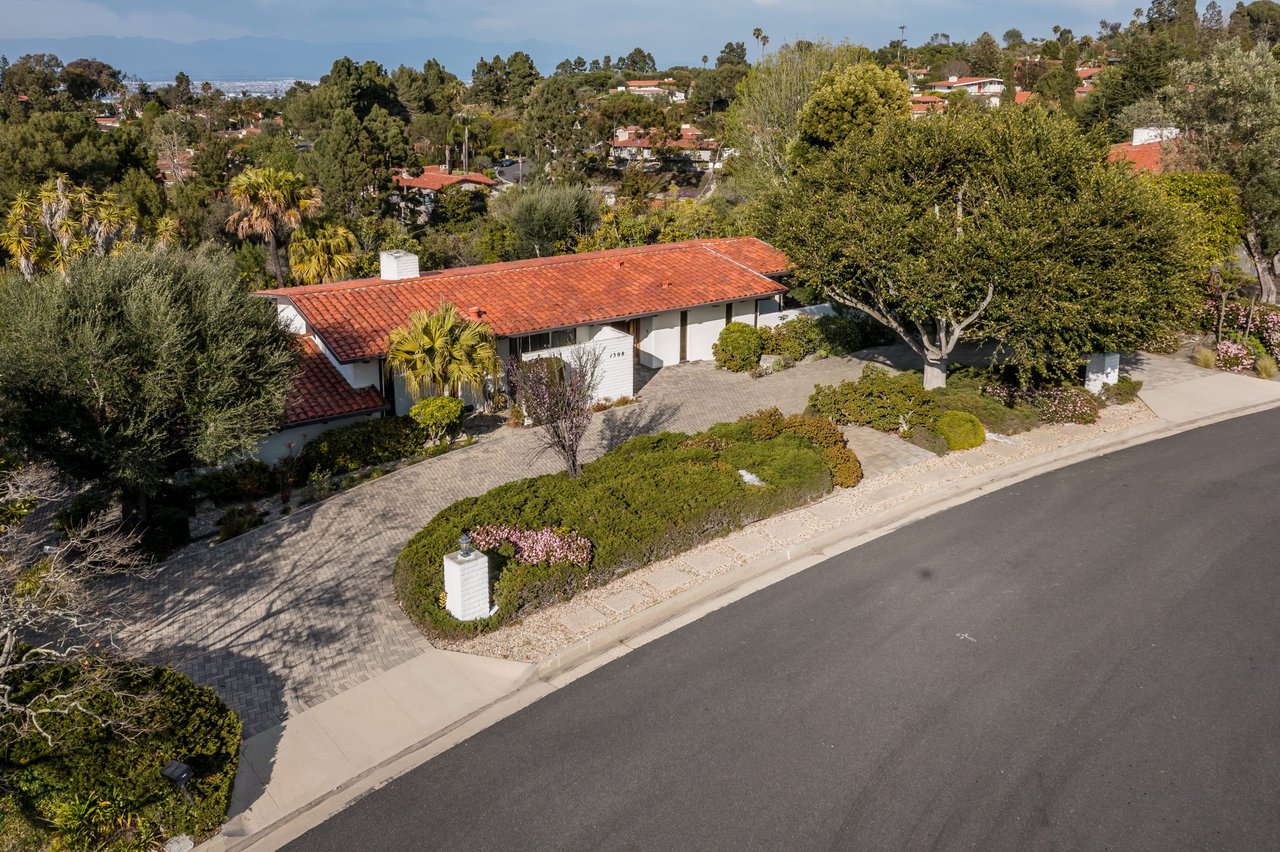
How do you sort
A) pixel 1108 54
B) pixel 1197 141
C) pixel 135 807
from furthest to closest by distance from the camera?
1. pixel 1108 54
2. pixel 1197 141
3. pixel 135 807

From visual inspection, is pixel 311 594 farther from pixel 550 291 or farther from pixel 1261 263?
pixel 1261 263

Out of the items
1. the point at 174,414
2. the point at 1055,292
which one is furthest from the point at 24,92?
the point at 1055,292

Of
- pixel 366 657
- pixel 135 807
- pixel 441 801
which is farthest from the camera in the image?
pixel 366 657

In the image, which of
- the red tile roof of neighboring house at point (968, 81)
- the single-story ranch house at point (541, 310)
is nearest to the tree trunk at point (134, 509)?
the single-story ranch house at point (541, 310)

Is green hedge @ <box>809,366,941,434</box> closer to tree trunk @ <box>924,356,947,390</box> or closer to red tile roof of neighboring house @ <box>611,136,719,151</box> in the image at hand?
tree trunk @ <box>924,356,947,390</box>

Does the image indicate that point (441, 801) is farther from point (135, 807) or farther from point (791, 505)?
point (791, 505)

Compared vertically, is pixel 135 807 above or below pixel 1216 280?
below

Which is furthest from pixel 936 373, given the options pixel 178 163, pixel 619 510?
pixel 178 163
